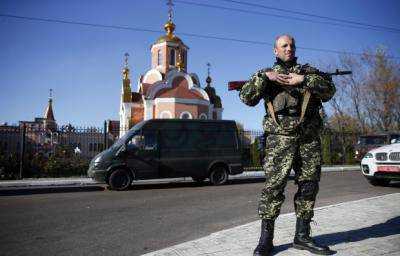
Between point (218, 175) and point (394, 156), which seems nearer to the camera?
point (394, 156)

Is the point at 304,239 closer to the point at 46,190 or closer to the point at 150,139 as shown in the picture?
the point at 150,139

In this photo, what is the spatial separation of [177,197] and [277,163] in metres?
6.63

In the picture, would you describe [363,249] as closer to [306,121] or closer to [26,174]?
[306,121]

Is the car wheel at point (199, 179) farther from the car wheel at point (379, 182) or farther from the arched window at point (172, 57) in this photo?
the arched window at point (172, 57)

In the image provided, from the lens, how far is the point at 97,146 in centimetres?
1973

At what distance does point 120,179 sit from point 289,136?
929 centimetres

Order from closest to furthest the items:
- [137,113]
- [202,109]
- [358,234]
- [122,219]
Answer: [358,234] → [122,219] → [202,109] → [137,113]

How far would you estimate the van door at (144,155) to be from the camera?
12.5 meters

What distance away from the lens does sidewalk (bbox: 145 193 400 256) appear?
400cm

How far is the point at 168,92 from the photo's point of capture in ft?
135

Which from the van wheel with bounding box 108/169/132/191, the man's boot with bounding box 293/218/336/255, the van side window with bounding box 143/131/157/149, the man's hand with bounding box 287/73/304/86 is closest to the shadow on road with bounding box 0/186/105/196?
the van wheel with bounding box 108/169/132/191

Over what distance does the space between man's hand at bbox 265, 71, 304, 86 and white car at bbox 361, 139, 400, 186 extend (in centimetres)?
791

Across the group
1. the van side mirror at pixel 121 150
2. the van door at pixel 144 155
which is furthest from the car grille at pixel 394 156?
the van side mirror at pixel 121 150

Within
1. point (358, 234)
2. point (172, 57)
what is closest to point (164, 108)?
point (172, 57)
